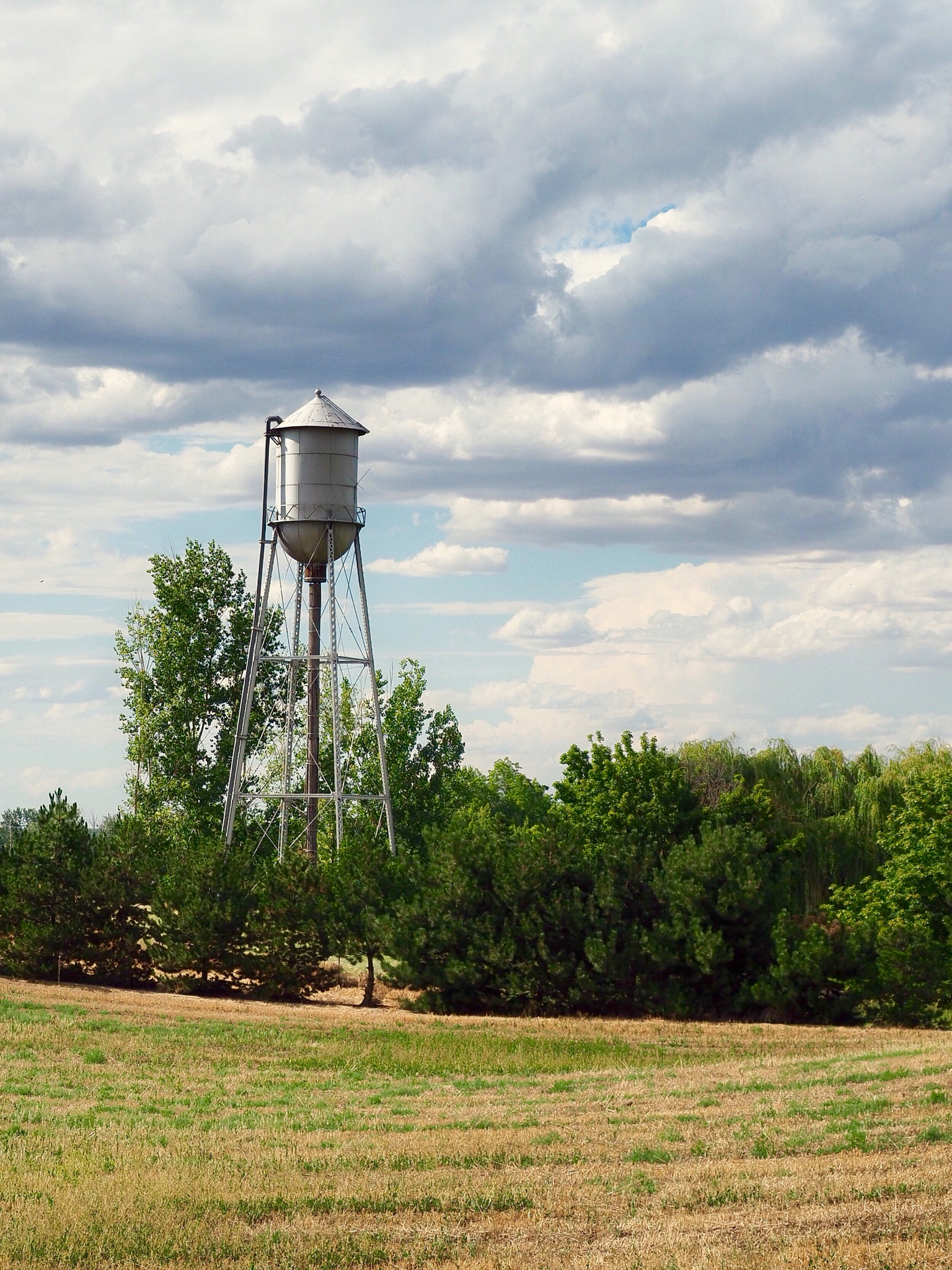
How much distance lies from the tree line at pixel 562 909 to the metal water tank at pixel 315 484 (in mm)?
8761

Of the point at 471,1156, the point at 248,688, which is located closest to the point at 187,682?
the point at 248,688

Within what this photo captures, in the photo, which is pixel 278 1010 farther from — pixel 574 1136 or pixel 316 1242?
pixel 316 1242

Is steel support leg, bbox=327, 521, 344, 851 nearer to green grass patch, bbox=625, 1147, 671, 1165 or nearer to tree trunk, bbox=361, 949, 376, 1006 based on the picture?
tree trunk, bbox=361, 949, 376, 1006

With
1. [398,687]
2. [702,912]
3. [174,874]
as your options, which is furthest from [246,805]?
[702,912]

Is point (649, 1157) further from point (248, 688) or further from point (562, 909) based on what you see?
point (248, 688)

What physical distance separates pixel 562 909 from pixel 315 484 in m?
14.4

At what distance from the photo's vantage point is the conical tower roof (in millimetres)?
38781

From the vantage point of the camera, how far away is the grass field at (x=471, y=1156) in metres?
10.0

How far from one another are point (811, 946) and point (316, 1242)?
66.2 ft

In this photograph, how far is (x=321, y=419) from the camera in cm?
3891

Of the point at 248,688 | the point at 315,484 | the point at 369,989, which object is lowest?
the point at 369,989

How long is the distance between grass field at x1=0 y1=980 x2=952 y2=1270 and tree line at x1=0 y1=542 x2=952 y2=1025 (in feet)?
15.9

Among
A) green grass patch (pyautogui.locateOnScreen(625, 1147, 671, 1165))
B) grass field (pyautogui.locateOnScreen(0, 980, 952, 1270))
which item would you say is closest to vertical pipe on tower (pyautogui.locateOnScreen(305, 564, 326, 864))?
grass field (pyautogui.locateOnScreen(0, 980, 952, 1270))

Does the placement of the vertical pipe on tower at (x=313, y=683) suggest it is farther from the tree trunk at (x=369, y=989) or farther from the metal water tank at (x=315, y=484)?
the tree trunk at (x=369, y=989)
